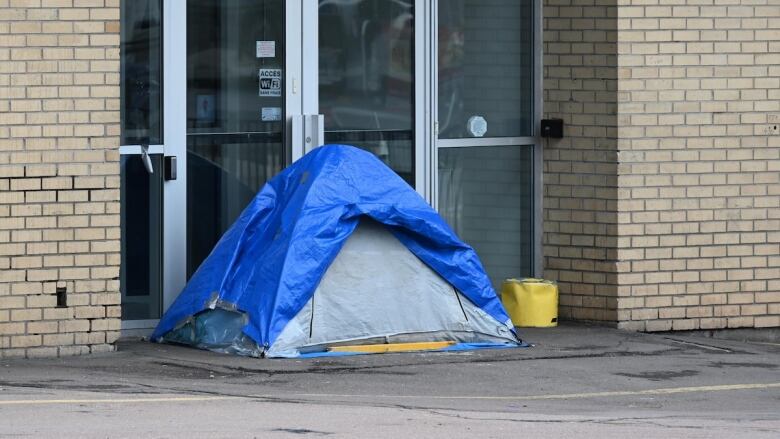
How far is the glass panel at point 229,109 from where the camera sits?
34.2ft

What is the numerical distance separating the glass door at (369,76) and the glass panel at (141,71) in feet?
3.36

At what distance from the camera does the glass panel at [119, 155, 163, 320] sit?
10172 mm

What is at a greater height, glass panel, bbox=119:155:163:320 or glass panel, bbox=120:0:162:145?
glass panel, bbox=120:0:162:145

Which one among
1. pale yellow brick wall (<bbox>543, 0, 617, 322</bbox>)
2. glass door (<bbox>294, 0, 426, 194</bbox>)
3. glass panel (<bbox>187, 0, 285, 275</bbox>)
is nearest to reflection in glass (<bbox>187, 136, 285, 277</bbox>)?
glass panel (<bbox>187, 0, 285, 275</bbox>)

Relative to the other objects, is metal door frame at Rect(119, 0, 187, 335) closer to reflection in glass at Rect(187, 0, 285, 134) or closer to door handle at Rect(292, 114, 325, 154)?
reflection in glass at Rect(187, 0, 285, 134)

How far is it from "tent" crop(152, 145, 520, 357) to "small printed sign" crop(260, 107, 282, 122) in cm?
88

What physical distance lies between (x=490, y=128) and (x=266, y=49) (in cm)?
174

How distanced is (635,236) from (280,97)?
257 cm

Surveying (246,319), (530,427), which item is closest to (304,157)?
(246,319)

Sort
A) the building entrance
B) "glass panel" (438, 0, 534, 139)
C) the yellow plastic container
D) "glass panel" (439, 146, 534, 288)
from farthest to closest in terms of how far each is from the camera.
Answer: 1. "glass panel" (439, 146, 534, 288)
2. "glass panel" (438, 0, 534, 139)
3. the yellow plastic container
4. the building entrance

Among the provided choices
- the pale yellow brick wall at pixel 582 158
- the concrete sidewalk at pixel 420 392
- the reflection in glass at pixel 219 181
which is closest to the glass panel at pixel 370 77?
the reflection in glass at pixel 219 181

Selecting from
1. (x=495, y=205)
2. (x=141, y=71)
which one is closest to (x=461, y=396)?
(x=495, y=205)

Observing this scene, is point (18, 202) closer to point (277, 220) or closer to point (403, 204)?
point (277, 220)

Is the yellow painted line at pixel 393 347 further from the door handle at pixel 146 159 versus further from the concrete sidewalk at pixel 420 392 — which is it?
the door handle at pixel 146 159
